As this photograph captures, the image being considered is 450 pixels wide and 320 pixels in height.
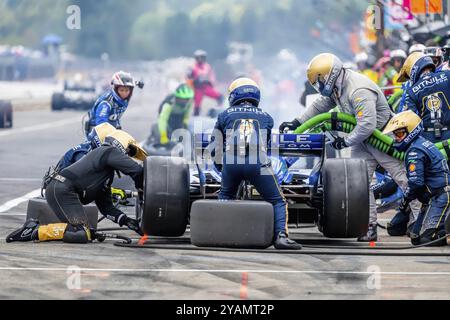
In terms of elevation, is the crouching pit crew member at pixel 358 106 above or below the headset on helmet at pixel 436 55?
below

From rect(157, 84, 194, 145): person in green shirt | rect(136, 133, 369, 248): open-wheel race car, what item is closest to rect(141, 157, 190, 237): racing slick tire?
rect(136, 133, 369, 248): open-wheel race car

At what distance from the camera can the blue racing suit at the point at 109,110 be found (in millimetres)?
15828

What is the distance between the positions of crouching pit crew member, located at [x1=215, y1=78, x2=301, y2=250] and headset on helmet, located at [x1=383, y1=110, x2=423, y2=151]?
52.4 inches

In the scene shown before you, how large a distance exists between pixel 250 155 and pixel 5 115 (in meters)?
26.1

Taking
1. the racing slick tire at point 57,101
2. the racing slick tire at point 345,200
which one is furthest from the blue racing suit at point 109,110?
the racing slick tire at point 57,101

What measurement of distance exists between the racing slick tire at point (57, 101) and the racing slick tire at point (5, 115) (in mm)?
13635

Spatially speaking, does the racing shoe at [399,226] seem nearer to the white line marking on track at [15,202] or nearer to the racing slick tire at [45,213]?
the racing slick tire at [45,213]

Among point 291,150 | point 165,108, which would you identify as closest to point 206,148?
point 291,150

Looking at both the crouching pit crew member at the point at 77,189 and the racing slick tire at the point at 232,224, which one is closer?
the racing slick tire at the point at 232,224

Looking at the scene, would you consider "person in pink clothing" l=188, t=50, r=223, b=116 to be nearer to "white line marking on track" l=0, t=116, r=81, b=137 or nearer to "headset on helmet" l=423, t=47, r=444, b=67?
"white line marking on track" l=0, t=116, r=81, b=137

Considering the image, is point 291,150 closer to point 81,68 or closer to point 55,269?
point 55,269

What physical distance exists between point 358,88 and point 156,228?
2.77 m

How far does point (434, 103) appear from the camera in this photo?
13820 mm

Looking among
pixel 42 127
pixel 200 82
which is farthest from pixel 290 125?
pixel 42 127
